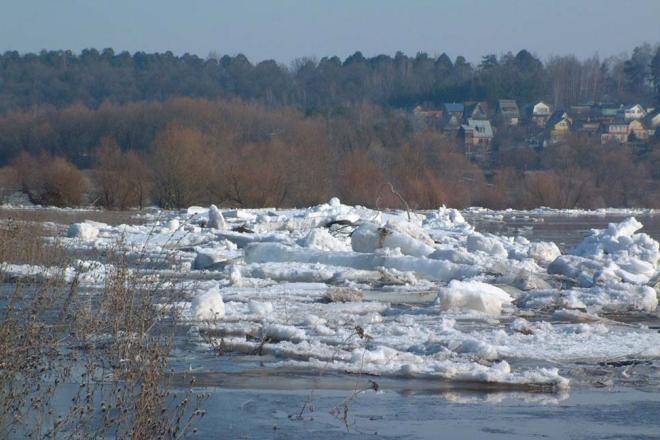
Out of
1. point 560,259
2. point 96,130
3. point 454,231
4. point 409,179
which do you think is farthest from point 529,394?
point 96,130

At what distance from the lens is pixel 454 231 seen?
30.9m

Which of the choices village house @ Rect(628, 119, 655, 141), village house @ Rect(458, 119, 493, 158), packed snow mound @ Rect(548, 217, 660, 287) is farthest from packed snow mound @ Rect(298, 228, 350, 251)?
village house @ Rect(628, 119, 655, 141)

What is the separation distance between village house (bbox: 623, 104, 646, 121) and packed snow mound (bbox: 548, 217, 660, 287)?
331 feet

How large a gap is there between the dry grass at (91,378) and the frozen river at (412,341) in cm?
60

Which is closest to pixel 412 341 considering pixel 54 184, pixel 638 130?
pixel 54 184

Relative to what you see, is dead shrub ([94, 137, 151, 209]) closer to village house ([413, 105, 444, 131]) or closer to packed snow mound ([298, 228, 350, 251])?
packed snow mound ([298, 228, 350, 251])

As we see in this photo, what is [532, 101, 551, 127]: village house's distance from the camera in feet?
411

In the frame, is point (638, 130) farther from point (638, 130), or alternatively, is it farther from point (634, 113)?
point (634, 113)

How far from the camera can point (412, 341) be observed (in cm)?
1128

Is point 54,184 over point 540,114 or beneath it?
over

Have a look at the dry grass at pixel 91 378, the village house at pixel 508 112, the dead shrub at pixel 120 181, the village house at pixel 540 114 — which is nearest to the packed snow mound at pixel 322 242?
the dry grass at pixel 91 378

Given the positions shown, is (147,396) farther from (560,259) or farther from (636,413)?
(560,259)

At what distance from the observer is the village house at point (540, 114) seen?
4930 inches

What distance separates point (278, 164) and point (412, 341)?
45939 millimetres
